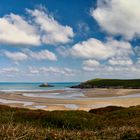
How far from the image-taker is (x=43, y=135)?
8750 millimetres

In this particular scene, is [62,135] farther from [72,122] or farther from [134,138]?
[72,122]

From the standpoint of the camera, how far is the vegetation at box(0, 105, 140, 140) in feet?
27.4

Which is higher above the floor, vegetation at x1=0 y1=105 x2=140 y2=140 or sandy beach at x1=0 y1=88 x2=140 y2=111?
vegetation at x1=0 y1=105 x2=140 y2=140

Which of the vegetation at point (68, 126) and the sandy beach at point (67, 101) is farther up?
the vegetation at point (68, 126)

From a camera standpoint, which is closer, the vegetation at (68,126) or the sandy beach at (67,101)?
the vegetation at (68,126)

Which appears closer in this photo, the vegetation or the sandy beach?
the vegetation

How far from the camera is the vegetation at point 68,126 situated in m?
8.35

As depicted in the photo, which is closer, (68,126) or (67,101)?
(68,126)

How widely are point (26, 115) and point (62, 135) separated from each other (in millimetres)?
21936

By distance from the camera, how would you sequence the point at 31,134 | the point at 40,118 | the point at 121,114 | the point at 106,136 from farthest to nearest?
Answer: the point at 121,114, the point at 40,118, the point at 106,136, the point at 31,134

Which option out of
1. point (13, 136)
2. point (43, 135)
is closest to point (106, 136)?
point (43, 135)

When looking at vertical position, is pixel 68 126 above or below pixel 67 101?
above

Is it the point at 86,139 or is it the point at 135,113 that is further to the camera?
the point at 135,113

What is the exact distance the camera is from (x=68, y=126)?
23.0m
